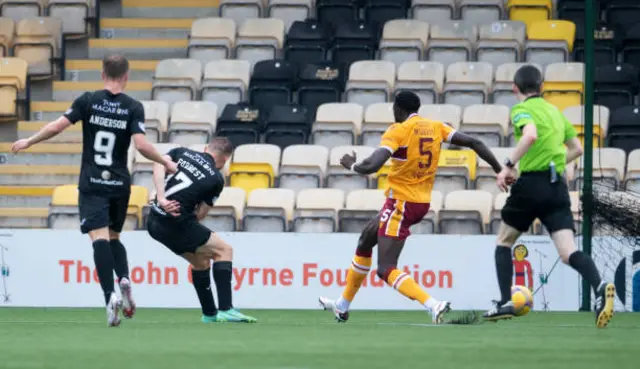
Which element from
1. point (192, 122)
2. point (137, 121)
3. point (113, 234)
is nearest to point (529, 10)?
point (192, 122)

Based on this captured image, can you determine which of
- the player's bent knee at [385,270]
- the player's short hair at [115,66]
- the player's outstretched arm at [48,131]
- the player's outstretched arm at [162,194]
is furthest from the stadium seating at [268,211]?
the player's outstretched arm at [48,131]

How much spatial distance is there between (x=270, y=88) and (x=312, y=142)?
3.93ft

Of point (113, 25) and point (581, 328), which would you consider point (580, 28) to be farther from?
point (581, 328)

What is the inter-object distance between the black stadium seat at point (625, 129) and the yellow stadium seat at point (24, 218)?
7.38m

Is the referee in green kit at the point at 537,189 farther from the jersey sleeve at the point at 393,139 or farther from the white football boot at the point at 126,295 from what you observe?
the white football boot at the point at 126,295

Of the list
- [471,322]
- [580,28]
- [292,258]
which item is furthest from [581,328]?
[580,28]

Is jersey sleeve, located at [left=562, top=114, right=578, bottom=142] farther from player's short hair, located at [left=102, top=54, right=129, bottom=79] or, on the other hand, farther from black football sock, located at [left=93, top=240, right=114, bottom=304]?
black football sock, located at [left=93, top=240, right=114, bottom=304]

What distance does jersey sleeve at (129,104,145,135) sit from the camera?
34.4 feet

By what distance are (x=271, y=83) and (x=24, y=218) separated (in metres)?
4.03

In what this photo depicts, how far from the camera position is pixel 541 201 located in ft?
34.3

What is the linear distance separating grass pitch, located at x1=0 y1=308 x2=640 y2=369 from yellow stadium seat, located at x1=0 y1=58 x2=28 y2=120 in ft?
31.0

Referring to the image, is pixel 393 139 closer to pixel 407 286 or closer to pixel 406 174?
pixel 406 174

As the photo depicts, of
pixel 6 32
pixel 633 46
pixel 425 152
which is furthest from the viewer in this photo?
pixel 6 32

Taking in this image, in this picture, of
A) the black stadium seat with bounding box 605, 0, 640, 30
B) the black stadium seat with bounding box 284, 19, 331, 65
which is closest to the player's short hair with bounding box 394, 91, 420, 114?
the black stadium seat with bounding box 284, 19, 331, 65
